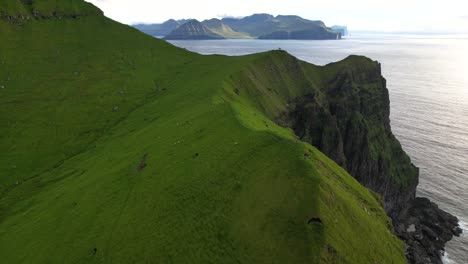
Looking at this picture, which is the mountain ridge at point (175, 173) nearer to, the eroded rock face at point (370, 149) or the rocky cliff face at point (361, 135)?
the rocky cliff face at point (361, 135)

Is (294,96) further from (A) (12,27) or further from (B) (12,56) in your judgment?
(A) (12,27)

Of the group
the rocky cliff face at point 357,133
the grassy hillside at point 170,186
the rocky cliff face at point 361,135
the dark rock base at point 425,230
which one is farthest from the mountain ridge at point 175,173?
the dark rock base at point 425,230

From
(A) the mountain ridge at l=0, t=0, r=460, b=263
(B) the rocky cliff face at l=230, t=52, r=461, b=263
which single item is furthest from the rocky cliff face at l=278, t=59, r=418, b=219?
(A) the mountain ridge at l=0, t=0, r=460, b=263

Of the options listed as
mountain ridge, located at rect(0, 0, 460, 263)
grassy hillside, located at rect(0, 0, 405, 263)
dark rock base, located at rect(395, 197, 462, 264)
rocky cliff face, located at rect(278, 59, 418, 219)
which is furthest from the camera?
rocky cliff face, located at rect(278, 59, 418, 219)

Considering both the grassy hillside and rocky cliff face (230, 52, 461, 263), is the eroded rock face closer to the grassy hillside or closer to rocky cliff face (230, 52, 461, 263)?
rocky cliff face (230, 52, 461, 263)

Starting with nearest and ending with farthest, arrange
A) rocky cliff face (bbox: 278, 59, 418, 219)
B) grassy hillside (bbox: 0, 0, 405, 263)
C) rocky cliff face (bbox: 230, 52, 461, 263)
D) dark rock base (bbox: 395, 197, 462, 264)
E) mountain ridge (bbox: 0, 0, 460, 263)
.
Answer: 1. grassy hillside (bbox: 0, 0, 405, 263)
2. mountain ridge (bbox: 0, 0, 460, 263)
3. dark rock base (bbox: 395, 197, 462, 264)
4. rocky cliff face (bbox: 230, 52, 461, 263)
5. rocky cliff face (bbox: 278, 59, 418, 219)

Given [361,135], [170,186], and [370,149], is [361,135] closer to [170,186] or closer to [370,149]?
[370,149]

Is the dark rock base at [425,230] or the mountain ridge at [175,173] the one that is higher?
the mountain ridge at [175,173]
